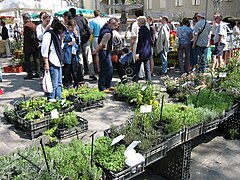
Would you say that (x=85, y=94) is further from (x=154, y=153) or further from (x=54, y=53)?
(x=154, y=153)

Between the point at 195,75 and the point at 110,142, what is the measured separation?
3.52m

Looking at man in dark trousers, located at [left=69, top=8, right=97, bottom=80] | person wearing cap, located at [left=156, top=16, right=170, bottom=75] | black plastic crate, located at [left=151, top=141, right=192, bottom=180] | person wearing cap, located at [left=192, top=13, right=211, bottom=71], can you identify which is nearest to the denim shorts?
person wearing cap, located at [left=192, top=13, right=211, bottom=71]

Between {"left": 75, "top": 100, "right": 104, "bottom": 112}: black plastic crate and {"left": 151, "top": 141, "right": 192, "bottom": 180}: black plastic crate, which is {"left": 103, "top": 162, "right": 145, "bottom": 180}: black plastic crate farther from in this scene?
{"left": 75, "top": 100, "right": 104, "bottom": 112}: black plastic crate

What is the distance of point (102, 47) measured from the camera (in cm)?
557

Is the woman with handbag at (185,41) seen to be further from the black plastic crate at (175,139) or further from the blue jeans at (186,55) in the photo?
the black plastic crate at (175,139)

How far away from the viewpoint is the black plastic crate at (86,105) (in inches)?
185

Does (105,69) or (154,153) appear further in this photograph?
(105,69)

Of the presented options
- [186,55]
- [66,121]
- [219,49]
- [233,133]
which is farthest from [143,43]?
[219,49]

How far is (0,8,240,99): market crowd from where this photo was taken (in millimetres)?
4855

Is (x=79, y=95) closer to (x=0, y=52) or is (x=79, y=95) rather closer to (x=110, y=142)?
(x=110, y=142)

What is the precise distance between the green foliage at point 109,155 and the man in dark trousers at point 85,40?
4.71 meters

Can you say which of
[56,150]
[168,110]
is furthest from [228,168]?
[56,150]

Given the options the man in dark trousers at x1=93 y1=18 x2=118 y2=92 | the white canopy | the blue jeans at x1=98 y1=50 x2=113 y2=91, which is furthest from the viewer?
the white canopy

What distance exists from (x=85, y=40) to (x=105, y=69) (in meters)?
1.64
